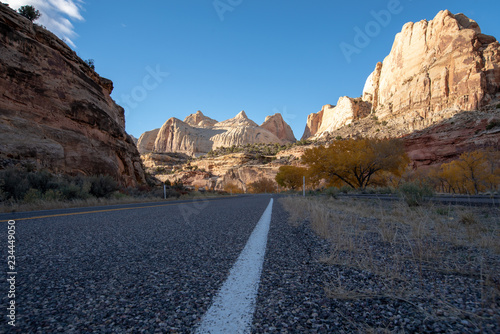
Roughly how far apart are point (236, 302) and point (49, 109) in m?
23.1

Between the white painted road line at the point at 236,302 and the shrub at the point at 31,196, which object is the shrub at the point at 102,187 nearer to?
the shrub at the point at 31,196

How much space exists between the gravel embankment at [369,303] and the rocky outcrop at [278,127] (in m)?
156

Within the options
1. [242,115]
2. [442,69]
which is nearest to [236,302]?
[442,69]

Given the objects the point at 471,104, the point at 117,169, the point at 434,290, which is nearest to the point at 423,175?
the point at 471,104

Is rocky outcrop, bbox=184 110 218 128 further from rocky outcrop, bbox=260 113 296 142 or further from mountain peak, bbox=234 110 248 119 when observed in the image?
rocky outcrop, bbox=260 113 296 142

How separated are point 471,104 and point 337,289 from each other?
2592 inches

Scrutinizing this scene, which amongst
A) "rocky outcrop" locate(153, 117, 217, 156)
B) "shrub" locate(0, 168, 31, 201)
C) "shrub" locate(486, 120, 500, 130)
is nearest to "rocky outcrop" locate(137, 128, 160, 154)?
"rocky outcrop" locate(153, 117, 217, 156)

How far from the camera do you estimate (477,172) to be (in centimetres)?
3189

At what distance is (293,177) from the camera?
50094 millimetres

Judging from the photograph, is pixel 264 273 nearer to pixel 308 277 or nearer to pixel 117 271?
pixel 308 277

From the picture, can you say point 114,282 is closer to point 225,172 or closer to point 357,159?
point 357,159

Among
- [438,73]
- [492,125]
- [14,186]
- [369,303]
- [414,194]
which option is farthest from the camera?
[438,73]

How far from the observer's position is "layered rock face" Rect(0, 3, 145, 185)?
1573 cm

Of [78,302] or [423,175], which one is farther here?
[423,175]
